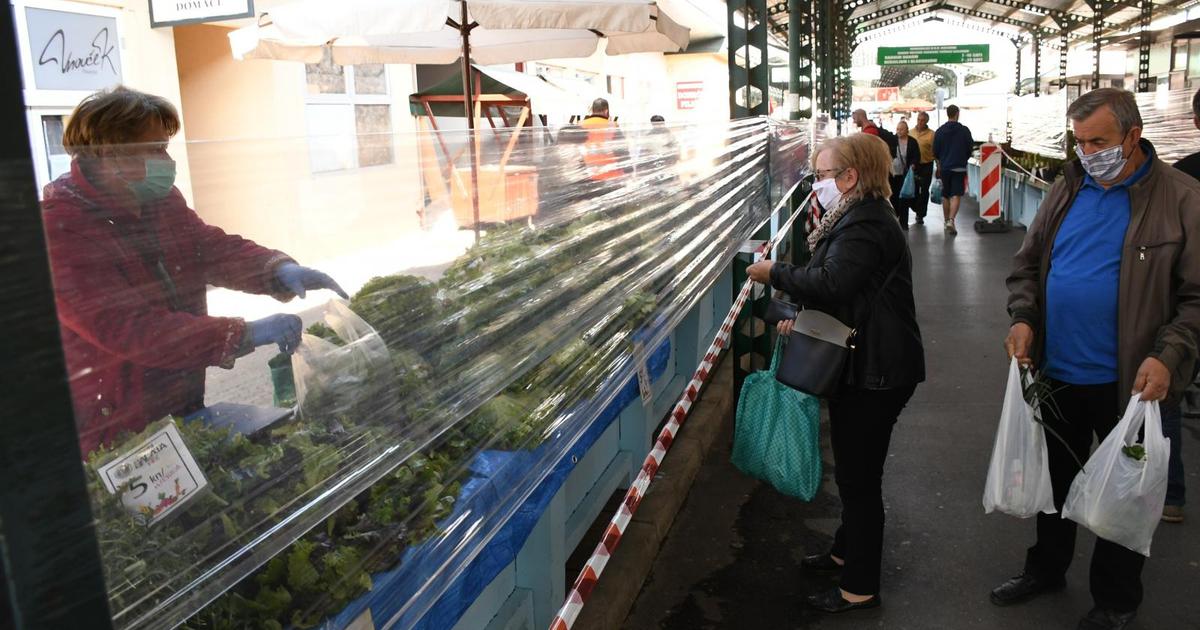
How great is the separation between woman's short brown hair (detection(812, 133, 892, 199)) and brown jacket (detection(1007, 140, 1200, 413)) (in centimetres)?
78

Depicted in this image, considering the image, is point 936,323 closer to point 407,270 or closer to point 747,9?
point 747,9

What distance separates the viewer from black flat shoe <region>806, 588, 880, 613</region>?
347 cm

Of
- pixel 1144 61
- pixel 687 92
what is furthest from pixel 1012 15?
pixel 1144 61

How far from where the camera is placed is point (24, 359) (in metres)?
0.80

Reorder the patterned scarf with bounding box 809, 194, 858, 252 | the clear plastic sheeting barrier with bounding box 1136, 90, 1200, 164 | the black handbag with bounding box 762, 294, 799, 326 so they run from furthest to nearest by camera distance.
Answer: the clear plastic sheeting barrier with bounding box 1136, 90, 1200, 164 < the black handbag with bounding box 762, 294, 799, 326 < the patterned scarf with bounding box 809, 194, 858, 252

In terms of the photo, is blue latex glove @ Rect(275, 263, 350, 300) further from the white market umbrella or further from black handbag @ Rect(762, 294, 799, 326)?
the white market umbrella

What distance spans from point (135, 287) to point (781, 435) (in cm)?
301

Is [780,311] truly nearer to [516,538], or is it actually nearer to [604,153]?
[604,153]

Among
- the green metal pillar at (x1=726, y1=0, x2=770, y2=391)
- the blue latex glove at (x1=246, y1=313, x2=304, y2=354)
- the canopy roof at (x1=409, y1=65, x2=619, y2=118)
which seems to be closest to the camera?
the blue latex glove at (x1=246, y1=313, x2=304, y2=354)

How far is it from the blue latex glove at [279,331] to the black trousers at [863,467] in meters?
2.23

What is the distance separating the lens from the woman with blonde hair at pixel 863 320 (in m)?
3.27

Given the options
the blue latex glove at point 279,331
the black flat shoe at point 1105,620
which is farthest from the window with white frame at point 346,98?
the blue latex glove at point 279,331

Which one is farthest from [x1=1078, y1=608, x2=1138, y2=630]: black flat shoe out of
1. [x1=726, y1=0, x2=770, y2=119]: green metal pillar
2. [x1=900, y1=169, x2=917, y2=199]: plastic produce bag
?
[x1=900, y1=169, x2=917, y2=199]: plastic produce bag

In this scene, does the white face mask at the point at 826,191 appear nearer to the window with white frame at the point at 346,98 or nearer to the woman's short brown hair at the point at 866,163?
the woman's short brown hair at the point at 866,163
